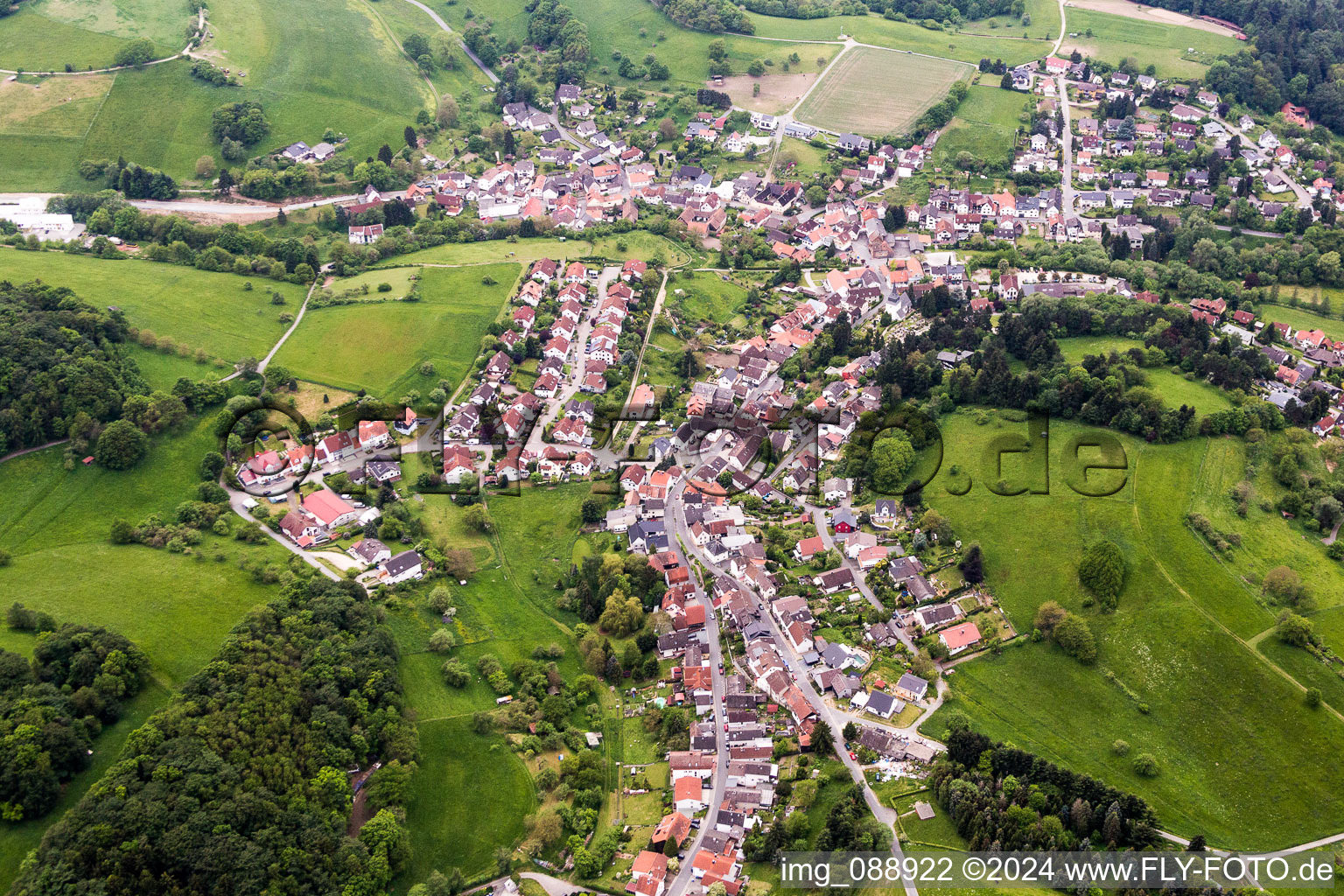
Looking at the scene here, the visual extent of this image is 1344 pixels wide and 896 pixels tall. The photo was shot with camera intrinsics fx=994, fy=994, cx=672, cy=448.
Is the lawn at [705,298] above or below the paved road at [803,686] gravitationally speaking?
Result: above

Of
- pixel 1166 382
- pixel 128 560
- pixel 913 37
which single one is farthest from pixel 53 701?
pixel 913 37

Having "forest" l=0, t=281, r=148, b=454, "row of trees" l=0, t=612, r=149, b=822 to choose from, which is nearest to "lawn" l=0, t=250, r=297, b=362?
"forest" l=0, t=281, r=148, b=454

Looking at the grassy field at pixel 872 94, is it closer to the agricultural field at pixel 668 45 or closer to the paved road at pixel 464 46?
the agricultural field at pixel 668 45

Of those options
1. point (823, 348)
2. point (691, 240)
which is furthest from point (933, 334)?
point (691, 240)

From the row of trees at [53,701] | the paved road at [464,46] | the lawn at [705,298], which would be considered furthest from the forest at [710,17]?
the row of trees at [53,701]

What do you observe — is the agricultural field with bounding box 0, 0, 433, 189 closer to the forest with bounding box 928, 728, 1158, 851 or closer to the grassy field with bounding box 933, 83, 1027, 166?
the grassy field with bounding box 933, 83, 1027, 166

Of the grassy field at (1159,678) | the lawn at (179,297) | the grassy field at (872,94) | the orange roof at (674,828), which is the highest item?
the grassy field at (872,94)
